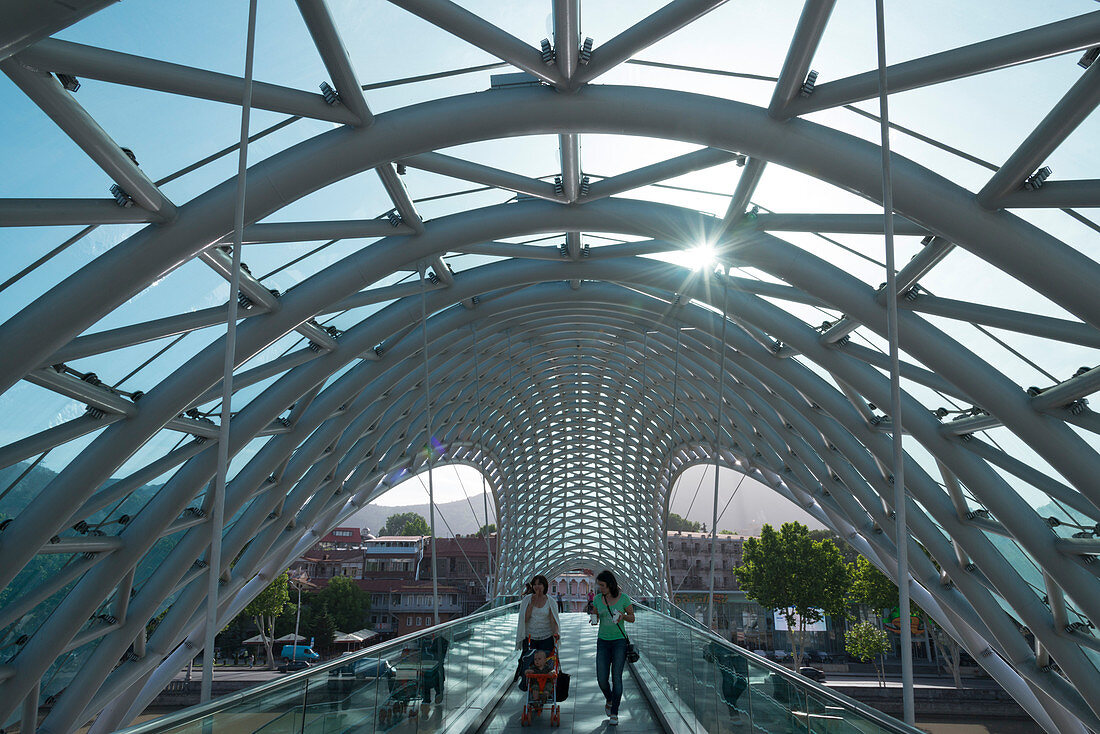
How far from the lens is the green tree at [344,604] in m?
82.5

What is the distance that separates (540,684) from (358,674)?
4504 mm

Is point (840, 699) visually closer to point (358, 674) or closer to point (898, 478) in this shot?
point (898, 478)

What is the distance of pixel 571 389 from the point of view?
167 feet

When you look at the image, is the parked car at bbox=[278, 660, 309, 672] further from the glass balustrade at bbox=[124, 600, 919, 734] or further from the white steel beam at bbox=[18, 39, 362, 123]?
the white steel beam at bbox=[18, 39, 362, 123]

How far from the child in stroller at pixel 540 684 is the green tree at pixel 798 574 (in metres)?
63.6

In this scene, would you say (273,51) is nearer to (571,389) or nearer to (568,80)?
(568,80)

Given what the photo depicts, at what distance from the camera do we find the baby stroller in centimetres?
1059

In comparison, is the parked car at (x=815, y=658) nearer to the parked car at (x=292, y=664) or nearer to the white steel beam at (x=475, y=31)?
the parked car at (x=292, y=664)

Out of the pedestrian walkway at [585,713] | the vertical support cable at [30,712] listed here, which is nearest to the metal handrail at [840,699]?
the pedestrian walkway at [585,713]

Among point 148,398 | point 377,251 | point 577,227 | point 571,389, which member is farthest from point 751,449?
point 148,398

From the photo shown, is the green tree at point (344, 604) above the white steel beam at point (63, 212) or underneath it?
underneath

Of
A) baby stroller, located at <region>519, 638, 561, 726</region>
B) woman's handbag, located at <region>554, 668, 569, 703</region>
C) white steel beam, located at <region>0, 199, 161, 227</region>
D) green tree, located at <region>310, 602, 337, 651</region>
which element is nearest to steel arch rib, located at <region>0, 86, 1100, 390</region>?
white steel beam, located at <region>0, 199, 161, 227</region>

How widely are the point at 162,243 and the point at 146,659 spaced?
52.2ft

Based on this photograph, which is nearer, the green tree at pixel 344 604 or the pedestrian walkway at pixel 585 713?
the pedestrian walkway at pixel 585 713
